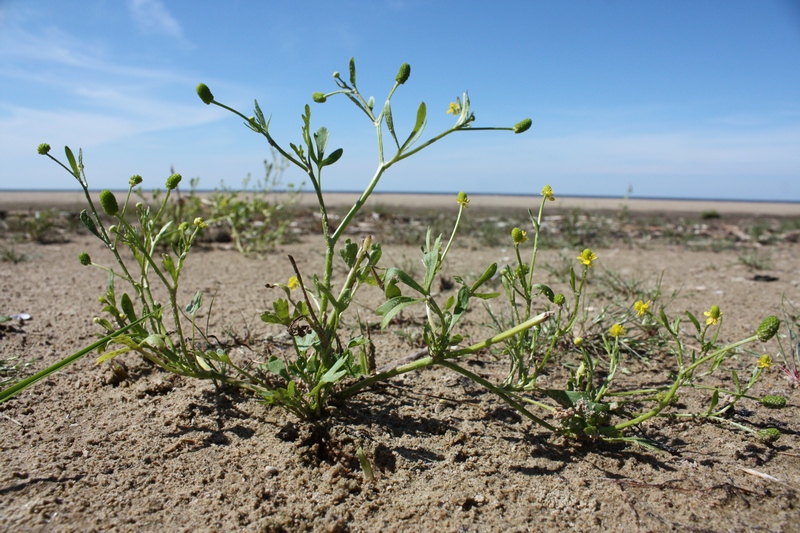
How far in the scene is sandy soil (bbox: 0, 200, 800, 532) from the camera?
3.79ft

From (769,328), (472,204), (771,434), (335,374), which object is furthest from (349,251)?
(472,204)

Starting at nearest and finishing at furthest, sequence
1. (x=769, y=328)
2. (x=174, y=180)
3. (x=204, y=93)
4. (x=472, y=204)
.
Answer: (x=769, y=328) → (x=204, y=93) → (x=174, y=180) → (x=472, y=204)

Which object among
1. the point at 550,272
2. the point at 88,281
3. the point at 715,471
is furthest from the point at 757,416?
the point at 88,281

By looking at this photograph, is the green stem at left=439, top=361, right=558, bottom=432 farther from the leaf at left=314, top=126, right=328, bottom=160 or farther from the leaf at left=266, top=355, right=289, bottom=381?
the leaf at left=314, top=126, right=328, bottom=160

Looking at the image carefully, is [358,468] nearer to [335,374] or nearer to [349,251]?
[335,374]

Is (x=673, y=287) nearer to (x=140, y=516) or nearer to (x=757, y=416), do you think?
(x=757, y=416)

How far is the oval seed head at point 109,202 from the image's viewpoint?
1244 mm

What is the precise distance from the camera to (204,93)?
4.35 ft

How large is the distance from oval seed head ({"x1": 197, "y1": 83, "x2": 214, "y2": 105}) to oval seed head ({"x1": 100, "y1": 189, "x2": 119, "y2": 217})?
31 cm

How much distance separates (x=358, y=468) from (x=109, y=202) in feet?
2.81

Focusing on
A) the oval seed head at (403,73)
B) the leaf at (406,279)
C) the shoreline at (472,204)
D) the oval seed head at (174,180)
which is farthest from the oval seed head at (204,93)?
the shoreline at (472,204)

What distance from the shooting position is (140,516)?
1130 millimetres

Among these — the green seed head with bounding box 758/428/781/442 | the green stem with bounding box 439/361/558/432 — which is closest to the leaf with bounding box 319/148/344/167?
the green stem with bounding box 439/361/558/432

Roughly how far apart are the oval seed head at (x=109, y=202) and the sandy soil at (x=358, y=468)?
1.88 ft
